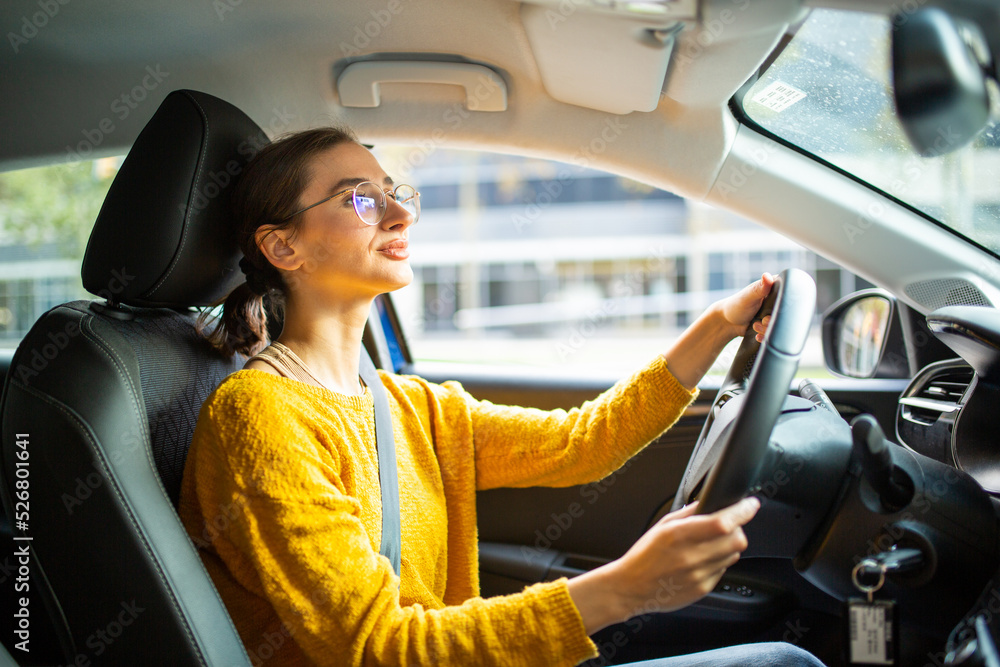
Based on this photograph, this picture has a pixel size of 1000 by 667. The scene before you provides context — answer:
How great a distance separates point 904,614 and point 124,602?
109cm

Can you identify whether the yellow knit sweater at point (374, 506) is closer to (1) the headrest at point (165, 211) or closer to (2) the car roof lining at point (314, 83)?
(1) the headrest at point (165, 211)

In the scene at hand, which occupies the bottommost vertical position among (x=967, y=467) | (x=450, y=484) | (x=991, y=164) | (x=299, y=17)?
(x=450, y=484)

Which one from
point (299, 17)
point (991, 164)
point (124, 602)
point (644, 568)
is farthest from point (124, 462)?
point (991, 164)

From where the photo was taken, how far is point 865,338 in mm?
1789

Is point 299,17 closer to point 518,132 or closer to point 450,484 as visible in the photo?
point 518,132

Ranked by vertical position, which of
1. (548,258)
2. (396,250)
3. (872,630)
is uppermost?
(396,250)

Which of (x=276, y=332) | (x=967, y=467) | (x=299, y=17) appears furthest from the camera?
(x=276, y=332)

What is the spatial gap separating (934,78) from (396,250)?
89 centimetres

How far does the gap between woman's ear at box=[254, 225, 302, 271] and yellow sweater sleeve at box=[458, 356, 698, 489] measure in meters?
0.46

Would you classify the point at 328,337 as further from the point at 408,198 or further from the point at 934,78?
the point at 934,78

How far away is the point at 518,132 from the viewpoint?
66.2 inches

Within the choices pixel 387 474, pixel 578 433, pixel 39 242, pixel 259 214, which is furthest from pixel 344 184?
pixel 39 242

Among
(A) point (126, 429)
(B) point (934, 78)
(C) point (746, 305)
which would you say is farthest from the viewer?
(C) point (746, 305)

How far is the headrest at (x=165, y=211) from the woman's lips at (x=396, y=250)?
0.97 feet
